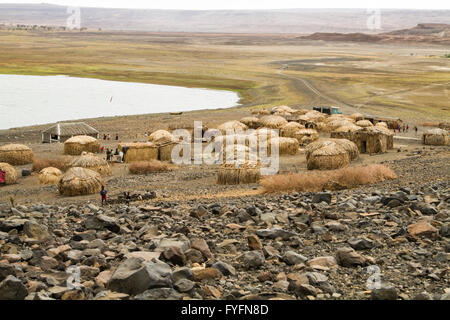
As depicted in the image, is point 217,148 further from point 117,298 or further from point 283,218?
point 117,298

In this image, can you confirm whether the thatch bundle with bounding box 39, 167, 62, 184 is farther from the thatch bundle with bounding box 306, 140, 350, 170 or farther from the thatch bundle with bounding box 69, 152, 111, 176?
the thatch bundle with bounding box 306, 140, 350, 170

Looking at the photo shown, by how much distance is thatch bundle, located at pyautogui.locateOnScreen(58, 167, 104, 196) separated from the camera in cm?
2441

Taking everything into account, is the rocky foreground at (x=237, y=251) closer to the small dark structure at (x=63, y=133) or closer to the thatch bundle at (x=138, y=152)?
the thatch bundle at (x=138, y=152)

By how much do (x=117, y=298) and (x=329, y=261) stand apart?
147 inches

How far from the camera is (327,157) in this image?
2944cm

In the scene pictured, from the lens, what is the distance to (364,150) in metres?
37.0

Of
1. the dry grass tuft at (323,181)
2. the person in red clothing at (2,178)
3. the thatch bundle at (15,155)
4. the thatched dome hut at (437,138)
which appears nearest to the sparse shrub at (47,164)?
the thatch bundle at (15,155)

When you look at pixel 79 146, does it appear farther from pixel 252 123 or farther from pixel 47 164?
pixel 252 123

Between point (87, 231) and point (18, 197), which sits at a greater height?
point (87, 231)

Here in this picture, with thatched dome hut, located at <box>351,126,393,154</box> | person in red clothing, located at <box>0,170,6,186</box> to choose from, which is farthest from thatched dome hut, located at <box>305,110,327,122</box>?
person in red clothing, located at <box>0,170,6,186</box>

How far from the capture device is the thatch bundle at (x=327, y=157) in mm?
29359

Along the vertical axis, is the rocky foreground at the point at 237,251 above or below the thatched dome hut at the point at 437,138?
above

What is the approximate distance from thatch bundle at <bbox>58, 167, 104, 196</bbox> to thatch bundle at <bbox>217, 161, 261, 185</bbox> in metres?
5.51

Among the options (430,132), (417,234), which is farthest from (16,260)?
(430,132)
